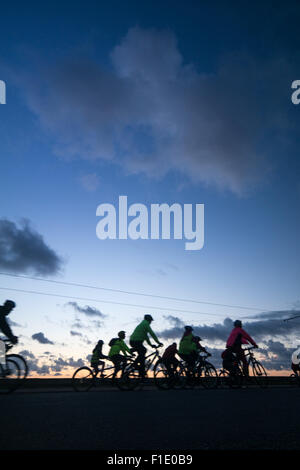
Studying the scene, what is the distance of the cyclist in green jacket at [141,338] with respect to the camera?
13367mm

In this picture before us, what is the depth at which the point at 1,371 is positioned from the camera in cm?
1029

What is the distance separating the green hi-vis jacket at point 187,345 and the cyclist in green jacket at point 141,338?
1.33 metres

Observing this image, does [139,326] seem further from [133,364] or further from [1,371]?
[1,371]

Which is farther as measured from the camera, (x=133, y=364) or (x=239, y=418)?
(x=133, y=364)

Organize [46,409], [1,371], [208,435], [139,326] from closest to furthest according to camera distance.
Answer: [208,435], [46,409], [1,371], [139,326]

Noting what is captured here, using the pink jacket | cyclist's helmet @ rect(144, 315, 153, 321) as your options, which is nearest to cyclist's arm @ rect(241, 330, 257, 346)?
the pink jacket

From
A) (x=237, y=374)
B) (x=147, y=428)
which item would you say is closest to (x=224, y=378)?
(x=237, y=374)

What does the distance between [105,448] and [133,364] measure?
10.1 m

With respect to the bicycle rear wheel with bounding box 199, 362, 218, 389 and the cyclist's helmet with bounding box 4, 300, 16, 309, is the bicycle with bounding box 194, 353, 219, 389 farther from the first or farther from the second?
the cyclist's helmet with bounding box 4, 300, 16, 309
